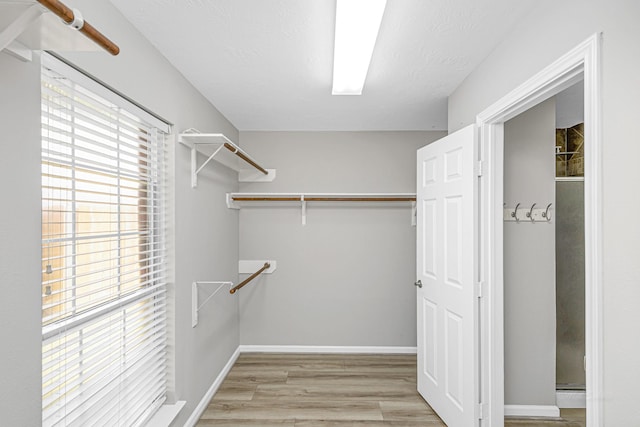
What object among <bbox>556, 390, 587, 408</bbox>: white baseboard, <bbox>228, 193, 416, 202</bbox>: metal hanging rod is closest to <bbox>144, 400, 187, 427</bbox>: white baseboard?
<bbox>228, 193, 416, 202</bbox>: metal hanging rod

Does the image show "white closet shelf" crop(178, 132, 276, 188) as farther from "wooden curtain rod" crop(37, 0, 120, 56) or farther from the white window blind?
"wooden curtain rod" crop(37, 0, 120, 56)

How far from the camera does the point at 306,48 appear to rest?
6.72ft

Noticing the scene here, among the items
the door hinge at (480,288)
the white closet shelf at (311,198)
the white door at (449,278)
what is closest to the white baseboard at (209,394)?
the white closet shelf at (311,198)

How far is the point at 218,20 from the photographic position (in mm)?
1761

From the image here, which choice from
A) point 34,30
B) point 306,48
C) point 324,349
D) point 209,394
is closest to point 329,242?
point 324,349

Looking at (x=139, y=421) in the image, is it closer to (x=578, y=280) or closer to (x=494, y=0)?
(x=494, y=0)

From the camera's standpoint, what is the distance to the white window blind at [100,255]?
1326mm

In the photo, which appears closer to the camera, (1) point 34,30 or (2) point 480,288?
(1) point 34,30

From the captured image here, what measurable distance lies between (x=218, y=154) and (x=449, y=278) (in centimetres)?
208

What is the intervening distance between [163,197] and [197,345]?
115 cm

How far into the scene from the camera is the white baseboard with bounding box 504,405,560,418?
8.73 feet

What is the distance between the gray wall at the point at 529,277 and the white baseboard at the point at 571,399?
219mm

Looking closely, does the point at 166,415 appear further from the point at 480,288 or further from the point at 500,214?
the point at 500,214

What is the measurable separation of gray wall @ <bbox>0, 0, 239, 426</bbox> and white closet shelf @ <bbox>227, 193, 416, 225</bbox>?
8.4 inches
